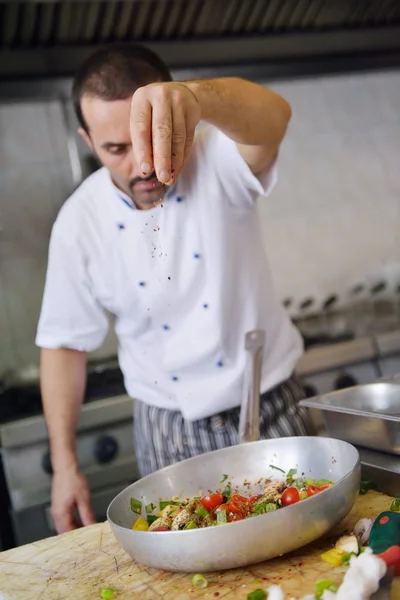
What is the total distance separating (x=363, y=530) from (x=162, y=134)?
1.97 feet

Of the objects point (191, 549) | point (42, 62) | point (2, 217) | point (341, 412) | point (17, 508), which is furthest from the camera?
point (2, 217)

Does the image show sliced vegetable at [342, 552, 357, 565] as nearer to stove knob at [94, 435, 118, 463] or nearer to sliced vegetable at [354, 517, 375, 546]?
sliced vegetable at [354, 517, 375, 546]

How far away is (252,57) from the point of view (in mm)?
2701

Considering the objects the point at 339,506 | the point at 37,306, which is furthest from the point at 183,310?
the point at 37,306

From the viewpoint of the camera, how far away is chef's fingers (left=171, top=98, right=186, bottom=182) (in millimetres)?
996

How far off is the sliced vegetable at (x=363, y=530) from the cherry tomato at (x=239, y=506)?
0.51ft

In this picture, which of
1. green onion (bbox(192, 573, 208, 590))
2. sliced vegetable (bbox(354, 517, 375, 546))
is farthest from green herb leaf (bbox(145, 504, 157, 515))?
sliced vegetable (bbox(354, 517, 375, 546))

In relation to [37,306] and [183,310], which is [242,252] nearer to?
[183,310]

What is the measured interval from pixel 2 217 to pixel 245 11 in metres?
1.13

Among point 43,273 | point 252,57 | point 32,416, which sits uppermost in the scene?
point 252,57

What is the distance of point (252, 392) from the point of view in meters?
1.41

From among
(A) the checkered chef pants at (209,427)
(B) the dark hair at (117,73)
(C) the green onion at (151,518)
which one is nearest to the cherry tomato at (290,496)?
(C) the green onion at (151,518)

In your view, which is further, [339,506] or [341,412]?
[341,412]

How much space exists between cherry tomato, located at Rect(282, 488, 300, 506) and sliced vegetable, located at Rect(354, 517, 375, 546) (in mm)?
89
